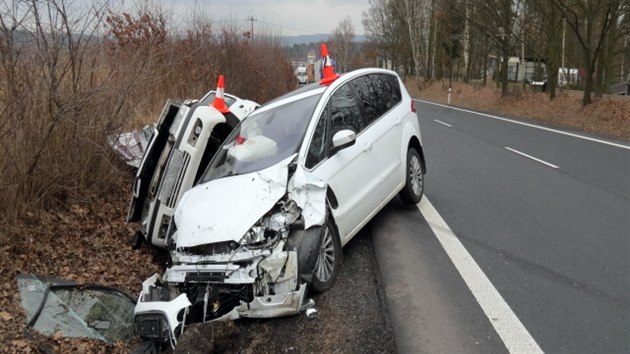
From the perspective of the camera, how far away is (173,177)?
18.1ft

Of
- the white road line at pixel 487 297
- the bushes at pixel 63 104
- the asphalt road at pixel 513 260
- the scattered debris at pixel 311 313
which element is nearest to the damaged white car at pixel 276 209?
the scattered debris at pixel 311 313

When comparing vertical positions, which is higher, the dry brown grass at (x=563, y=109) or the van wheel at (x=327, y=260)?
the dry brown grass at (x=563, y=109)

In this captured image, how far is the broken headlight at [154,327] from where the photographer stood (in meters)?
3.90

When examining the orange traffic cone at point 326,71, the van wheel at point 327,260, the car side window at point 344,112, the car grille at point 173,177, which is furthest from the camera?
the orange traffic cone at point 326,71

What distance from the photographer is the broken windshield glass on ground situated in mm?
4129

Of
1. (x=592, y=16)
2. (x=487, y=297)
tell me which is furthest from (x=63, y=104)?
A: (x=592, y=16)

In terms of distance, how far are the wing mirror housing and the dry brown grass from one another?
11713 millimetres

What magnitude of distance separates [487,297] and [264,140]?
8.55ft

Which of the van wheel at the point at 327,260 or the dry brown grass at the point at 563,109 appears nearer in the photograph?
the van wheel at the point at 327,260

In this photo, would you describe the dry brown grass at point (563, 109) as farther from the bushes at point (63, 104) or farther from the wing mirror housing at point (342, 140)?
the bushes at point (63, 104)

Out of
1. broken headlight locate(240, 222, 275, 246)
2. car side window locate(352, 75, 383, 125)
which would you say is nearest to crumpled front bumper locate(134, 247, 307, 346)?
broken headlight locate(240, 222, 275, 246)

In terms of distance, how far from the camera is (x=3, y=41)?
17.0ft

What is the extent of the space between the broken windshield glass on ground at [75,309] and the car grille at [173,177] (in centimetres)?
109

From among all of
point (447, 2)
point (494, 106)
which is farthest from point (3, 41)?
point (447, 2)
